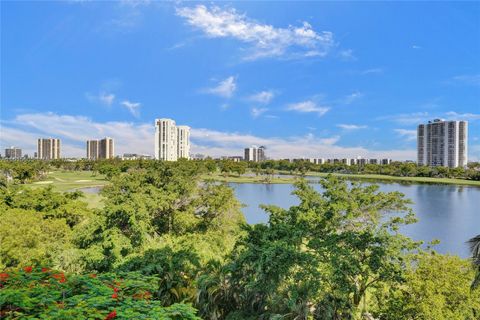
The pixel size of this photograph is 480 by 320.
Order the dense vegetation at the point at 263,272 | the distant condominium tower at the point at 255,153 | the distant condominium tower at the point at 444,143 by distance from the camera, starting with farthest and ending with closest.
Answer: the distant condominium tower at the point at 255,153 → the distant condominium tower at the point at 444,143 → the dense vegetation at the point at 263,272

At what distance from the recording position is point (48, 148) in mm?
123000

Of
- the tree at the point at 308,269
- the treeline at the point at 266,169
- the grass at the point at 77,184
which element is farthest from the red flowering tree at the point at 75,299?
the treeline at the point at 266,169

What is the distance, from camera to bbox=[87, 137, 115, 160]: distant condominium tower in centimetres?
13500

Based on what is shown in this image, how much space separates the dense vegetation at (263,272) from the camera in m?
4.55

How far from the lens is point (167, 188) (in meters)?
18.6

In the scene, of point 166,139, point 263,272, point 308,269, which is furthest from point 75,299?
→ point 166,139

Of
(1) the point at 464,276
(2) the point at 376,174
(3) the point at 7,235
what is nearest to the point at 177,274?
(3) the point at 7,235

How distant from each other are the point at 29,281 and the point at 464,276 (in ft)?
32.0

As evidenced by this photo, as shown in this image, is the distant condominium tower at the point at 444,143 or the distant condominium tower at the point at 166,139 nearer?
the distant condominium tower at the point at 444,143

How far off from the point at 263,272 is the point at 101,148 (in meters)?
144

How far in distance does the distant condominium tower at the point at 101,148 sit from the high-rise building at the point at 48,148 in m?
13.4

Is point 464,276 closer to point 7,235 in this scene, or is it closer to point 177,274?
point 177,274

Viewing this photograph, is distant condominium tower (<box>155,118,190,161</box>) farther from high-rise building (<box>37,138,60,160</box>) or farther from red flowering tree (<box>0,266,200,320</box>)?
red flowering tree (<box>0,266,200,320</box>)

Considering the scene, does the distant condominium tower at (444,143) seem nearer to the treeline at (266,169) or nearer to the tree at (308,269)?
the treeline at (266,169)
